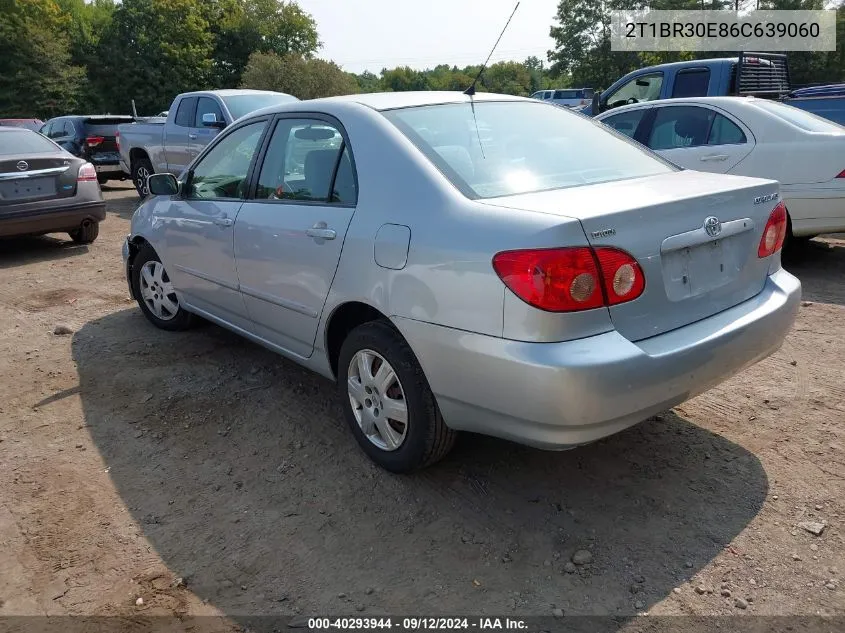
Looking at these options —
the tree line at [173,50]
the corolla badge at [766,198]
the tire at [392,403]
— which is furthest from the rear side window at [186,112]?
the tree line at [173,50]

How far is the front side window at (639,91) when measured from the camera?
31.8ft

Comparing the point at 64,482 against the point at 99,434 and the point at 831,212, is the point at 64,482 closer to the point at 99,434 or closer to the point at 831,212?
the point at 99,434

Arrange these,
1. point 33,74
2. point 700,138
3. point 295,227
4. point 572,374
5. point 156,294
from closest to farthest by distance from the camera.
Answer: point 572,374, point 295,227, point 156,294, point 700,138, point 33,74

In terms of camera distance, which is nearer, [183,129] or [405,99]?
[405,99]

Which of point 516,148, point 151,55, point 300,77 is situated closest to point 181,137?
point 516,148

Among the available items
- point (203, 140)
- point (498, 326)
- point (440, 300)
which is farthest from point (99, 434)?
point (203, 140)

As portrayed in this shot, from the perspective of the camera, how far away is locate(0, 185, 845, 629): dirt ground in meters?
2.43

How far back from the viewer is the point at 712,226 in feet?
8.84

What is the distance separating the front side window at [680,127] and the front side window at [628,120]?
0.74 feet

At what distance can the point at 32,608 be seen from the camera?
244cm

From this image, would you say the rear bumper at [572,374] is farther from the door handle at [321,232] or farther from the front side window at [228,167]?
the front side window at [228,167]

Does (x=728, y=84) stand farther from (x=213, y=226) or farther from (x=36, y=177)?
(x=36, y=177)

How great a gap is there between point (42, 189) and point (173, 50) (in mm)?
45550

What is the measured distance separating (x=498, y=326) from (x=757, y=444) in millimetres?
1698
